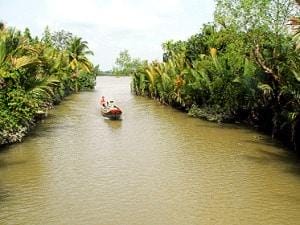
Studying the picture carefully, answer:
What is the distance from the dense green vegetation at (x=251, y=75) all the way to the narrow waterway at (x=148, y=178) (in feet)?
4.82

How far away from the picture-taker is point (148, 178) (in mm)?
12719

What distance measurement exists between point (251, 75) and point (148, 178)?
29.5 ft

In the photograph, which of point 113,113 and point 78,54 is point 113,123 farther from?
point 78,54

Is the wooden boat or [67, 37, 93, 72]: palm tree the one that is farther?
[67, 37, 93, 72]: palm tree

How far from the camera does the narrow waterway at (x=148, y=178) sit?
31.7ft

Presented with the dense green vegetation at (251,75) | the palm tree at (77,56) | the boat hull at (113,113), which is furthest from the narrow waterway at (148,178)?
the palm tree at (77,56)

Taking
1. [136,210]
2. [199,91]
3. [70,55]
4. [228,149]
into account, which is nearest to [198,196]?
[136,210]

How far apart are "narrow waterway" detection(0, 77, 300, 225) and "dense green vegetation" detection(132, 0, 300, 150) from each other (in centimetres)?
147

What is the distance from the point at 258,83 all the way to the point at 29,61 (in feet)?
31.1

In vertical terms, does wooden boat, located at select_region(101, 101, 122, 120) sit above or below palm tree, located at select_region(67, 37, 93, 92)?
below

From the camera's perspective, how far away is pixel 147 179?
12609 millimetres

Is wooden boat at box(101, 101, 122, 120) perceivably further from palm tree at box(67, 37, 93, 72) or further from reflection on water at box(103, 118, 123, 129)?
palm tree at box(67, 37, 93, 72)

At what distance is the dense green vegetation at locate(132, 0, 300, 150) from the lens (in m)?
15.9

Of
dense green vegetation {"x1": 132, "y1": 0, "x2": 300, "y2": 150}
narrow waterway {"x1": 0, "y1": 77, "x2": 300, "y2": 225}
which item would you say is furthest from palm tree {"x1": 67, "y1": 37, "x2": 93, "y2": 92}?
narrow waterway {"x1": 0, "y1": 77, "x2": 300, "y2": 225}
